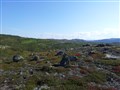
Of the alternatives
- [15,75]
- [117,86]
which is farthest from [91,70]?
[15,75]

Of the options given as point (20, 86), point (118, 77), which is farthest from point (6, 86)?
point (118, 77)

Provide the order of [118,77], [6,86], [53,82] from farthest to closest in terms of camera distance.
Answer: [118,77]
[53,82]
[6,86]

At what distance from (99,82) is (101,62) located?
18.6m

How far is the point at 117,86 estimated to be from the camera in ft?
124

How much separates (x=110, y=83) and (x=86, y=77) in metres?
4.93

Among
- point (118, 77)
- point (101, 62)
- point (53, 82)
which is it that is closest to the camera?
point (53, 82)

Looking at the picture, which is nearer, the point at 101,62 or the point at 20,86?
the point at 20,86

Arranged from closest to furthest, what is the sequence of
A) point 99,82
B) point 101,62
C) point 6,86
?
point 6,86 → point 99,82 → point 101,62

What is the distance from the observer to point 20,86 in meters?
33.7

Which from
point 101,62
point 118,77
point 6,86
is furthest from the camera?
point 101,62

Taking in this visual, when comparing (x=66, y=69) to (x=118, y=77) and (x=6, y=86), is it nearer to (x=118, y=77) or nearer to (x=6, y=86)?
(x=118, y=77)

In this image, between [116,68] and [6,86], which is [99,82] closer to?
[116,68]

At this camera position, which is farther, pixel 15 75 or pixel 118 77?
pixel 118 77

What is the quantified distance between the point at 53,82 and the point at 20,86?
615 centimetres
